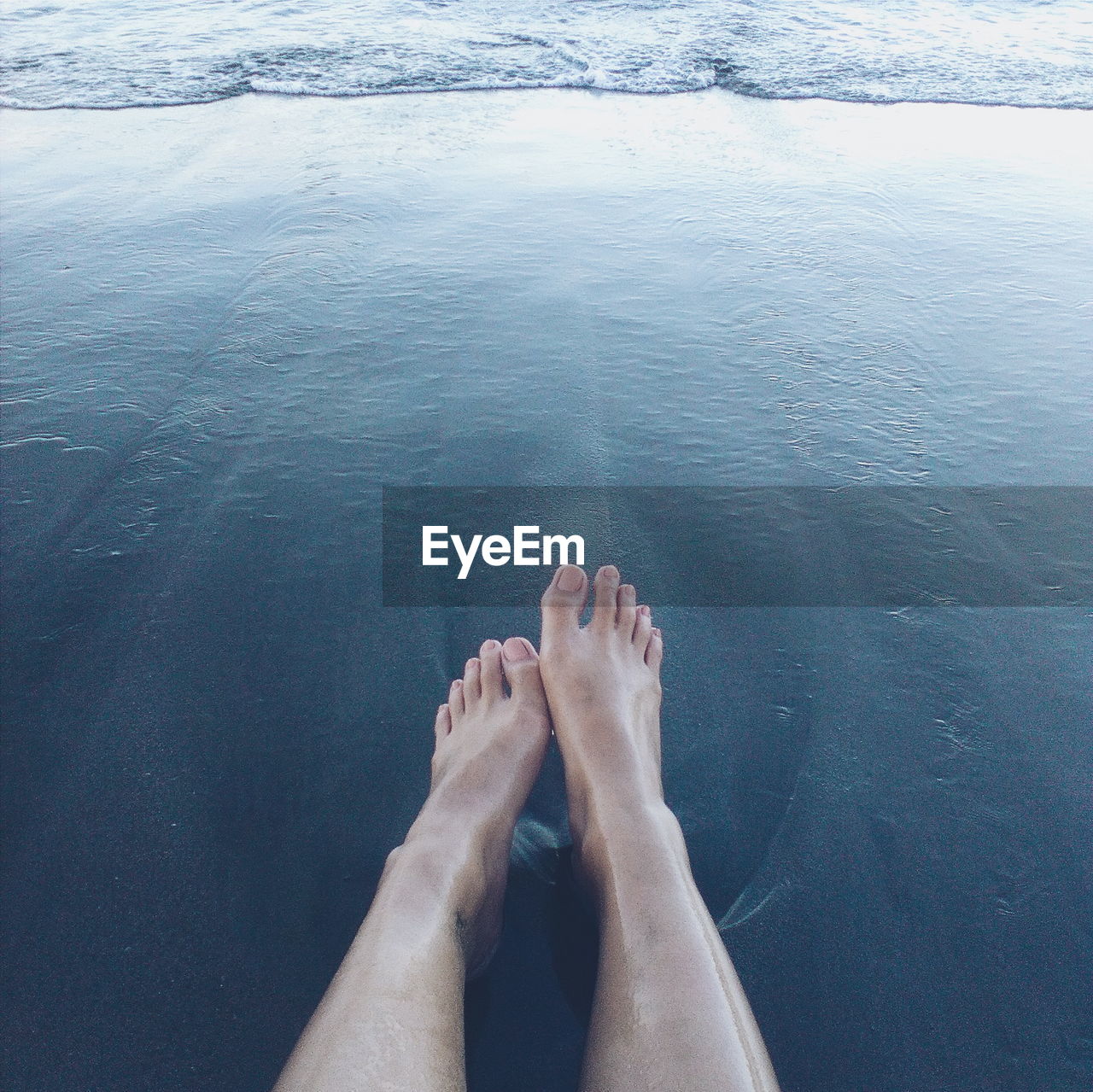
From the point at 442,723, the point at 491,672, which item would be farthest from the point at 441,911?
the point at 491,672

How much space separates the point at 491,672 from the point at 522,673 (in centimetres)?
7

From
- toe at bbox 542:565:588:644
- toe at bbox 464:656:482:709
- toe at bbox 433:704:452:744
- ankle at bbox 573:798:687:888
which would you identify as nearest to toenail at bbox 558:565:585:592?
Answer: toe at bbox 542:565:588:644

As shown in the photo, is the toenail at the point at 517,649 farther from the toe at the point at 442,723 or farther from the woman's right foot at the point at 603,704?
the toe at the point at 442,723

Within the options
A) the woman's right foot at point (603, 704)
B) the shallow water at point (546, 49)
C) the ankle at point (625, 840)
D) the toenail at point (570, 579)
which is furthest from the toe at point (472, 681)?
the shallow water at point (546, 49)

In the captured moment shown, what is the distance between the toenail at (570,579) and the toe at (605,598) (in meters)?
0.04

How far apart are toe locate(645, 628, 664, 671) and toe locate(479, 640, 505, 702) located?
32cm

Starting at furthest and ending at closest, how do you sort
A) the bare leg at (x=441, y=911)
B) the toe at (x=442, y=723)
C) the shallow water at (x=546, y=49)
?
the shallow water at (x=546, y=49) < the toe at (x=442, y=723) < the bare leg at (x=441, y=911)

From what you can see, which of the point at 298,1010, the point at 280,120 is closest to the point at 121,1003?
the point at 298,1010

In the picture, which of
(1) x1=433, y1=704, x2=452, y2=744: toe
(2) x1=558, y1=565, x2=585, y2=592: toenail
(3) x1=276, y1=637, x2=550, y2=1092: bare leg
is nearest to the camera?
(3) x1=276, y1=637, x2=550, y2=1092: bare leg

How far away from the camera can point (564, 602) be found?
1.88 meters

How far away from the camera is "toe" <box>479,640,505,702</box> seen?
68.0 inches

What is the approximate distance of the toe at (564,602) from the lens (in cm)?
185
